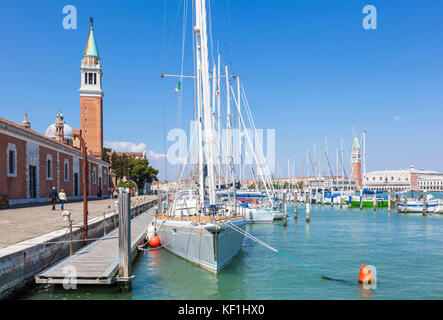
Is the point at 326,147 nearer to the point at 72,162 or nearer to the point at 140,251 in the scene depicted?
the point at 72,162

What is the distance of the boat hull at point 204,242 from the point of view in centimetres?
1418

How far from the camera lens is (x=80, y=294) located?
12031 millimetres

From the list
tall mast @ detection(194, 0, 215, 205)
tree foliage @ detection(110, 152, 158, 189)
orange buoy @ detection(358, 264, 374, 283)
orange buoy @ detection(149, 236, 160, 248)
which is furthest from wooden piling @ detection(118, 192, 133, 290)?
tree foliage @ detection(110, 152, 158, 189)

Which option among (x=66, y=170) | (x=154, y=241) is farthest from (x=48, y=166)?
(x=154, y=241)

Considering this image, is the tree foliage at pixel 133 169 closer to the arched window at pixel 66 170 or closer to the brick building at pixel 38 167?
the brick building at pixel 38 167

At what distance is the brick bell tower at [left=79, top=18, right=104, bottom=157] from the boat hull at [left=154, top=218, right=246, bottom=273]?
67.7 metres

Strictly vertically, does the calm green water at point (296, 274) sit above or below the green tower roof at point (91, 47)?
below

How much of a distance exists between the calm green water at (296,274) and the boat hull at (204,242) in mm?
416

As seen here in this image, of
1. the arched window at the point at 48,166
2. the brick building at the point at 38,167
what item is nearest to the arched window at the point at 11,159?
the brick building at the point at 38,167

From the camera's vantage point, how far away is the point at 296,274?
1603 centimetres

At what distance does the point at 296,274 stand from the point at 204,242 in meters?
4.28
